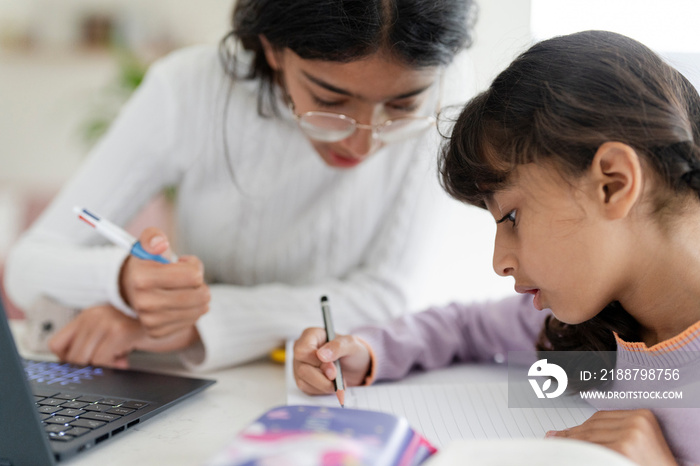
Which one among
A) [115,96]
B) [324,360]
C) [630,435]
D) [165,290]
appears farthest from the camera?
[115,96]

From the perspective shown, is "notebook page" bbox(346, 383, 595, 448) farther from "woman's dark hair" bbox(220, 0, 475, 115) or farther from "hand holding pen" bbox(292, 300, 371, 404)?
"woman's dark hair" bbox(220, 0, 475, 115)

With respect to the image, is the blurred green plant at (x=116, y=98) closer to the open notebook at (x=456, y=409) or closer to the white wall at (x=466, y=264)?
the white wall at (x=466, y=264)

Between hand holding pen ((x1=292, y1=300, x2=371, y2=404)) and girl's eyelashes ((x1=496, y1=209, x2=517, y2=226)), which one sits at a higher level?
girl's eyelashes ((x1=496, y1=209, x2=517, y2=226))

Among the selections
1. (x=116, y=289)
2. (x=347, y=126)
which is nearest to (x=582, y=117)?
(x=347, y=126)

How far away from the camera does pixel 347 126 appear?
925 millimetres

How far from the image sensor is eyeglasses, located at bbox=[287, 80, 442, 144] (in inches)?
36.2

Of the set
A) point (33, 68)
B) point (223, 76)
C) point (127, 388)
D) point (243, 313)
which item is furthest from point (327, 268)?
point (33, 68)

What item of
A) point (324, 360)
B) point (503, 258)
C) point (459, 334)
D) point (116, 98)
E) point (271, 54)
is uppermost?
point (271, 54)

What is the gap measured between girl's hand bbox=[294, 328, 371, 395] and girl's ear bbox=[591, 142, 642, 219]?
0.35 meters

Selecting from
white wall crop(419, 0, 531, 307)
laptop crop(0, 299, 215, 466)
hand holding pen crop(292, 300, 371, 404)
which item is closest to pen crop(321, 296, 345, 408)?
hand holding pen crop(292, 300, 371, 404)

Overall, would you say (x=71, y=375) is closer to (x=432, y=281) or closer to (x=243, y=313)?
(x=243, y=313)

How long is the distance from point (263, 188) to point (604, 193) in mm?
724

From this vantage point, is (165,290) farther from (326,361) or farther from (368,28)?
(368,28)

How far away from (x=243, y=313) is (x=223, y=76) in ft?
1.48
